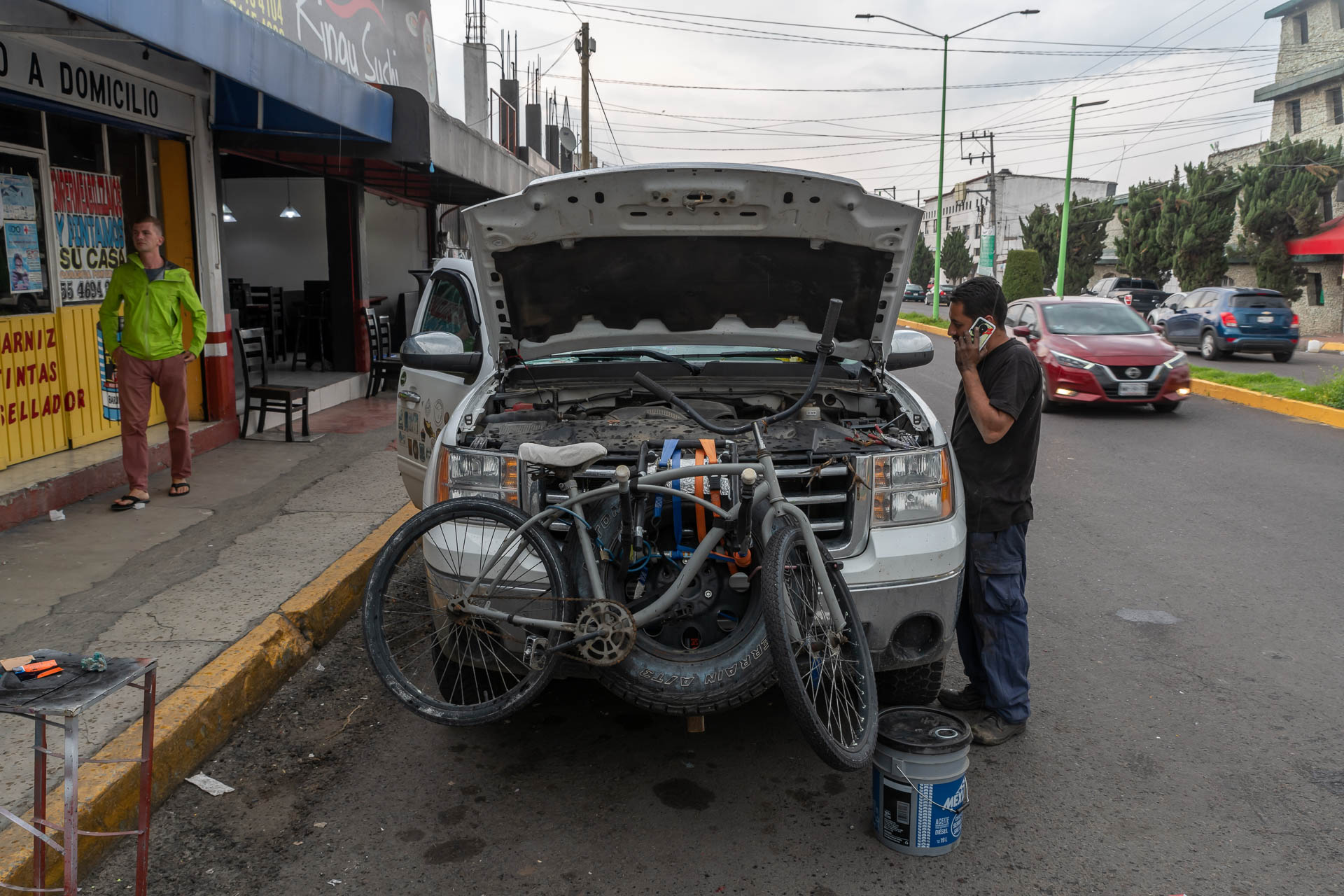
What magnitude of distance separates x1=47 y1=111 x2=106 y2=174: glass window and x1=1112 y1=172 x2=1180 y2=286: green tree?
36.5 metres

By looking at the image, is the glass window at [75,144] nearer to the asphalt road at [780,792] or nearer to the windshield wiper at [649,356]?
the asphalt road at [780,792]

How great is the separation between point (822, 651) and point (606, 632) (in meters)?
0.69

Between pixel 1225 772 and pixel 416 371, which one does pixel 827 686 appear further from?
pixel 416 371

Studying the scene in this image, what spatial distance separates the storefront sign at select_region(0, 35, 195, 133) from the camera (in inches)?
266

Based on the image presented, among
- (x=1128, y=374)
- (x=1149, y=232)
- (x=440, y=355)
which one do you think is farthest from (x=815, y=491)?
(x=1149, y=232)

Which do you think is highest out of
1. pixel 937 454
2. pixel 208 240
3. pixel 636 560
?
pixel 208 240

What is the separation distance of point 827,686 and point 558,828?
98 centimetres

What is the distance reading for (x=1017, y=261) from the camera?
114 feet

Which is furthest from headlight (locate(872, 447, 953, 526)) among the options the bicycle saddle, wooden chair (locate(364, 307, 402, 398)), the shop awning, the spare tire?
the shop awning

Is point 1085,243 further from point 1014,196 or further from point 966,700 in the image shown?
point 966,700

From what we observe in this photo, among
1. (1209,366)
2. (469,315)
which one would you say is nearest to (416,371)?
(469,315)

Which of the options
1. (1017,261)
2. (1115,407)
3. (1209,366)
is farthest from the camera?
(1017,261)

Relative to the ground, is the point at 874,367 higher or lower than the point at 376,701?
higher

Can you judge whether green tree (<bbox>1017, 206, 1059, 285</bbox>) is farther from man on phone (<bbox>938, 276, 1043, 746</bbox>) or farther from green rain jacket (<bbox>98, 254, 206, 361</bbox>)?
man on phone (<bbox>938, 276, 1043, 746</bbox>)
